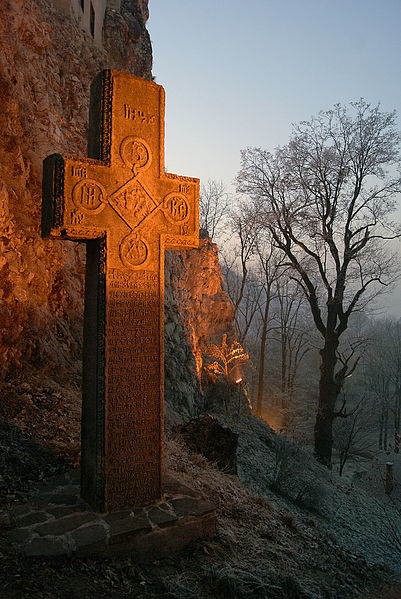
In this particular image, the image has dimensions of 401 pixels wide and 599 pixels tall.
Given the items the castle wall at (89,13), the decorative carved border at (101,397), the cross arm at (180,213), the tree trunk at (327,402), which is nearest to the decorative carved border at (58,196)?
the decorative carved border at (101,397)

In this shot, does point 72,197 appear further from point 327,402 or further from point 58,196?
point 327,402

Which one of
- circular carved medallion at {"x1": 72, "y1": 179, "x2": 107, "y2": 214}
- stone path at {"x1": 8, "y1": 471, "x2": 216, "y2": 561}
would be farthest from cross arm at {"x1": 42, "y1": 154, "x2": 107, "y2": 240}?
stone path at {"x1": 8, "y1": 471, "x2": 216, "y2": 561}

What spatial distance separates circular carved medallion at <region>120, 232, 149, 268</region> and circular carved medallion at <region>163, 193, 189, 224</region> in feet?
1.38

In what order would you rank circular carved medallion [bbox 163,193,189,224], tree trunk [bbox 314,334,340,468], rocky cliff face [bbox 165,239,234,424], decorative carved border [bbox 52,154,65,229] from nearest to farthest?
decorative carved border [bbox 52,154,65,229] < circular carved medallion [bbox 163,193,189,224] < rocky cliff face [bbox 165,239,234,424] < tree trunk [bbox 314,334,340,468]

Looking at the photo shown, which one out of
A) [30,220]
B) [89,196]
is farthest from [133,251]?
[30,220]

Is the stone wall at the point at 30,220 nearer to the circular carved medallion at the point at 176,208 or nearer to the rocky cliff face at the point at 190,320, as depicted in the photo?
the rocky cliff face at the point at 190,320

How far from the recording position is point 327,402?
1401cm

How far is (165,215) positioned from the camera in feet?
13.5

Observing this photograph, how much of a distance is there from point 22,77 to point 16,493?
889 centimetres

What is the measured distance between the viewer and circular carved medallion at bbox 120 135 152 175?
3.91m

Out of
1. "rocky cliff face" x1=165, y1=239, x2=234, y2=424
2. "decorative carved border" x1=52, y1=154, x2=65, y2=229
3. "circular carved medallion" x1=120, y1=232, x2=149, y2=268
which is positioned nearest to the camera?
"decorative carved border" x1=52, y1=154, x2=65, y2=229

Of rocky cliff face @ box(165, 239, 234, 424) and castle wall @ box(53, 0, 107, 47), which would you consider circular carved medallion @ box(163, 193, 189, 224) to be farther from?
castle wall @ box(53, 0, 107, 47)

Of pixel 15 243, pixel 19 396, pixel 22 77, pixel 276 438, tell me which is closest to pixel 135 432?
pixel 19 396

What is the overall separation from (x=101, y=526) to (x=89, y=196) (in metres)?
2.72
